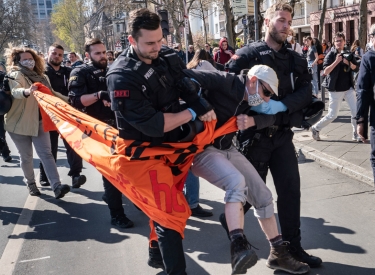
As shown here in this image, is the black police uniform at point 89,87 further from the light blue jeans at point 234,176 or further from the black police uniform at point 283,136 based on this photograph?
the light blue jeans at point 234,176

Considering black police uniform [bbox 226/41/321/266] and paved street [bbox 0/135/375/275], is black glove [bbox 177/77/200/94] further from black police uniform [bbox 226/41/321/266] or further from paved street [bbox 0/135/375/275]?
paved street [bbox 0/135/375/275]

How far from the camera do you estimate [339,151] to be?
23.3 ft

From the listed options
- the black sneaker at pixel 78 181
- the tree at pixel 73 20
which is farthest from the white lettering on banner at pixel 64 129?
the tree at pixel 73 20

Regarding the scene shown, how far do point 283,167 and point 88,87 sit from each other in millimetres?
2517

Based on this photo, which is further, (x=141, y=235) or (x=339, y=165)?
(x=339, y=165)

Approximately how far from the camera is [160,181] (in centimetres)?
296

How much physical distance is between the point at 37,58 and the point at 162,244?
3792 millimetres

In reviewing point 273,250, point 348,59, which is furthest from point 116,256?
point 348,59

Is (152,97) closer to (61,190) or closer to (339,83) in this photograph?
(61,190)

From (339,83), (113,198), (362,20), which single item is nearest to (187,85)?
(113,198)

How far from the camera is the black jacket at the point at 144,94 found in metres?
2.81

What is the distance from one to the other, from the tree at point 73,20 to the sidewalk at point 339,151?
67.1 m

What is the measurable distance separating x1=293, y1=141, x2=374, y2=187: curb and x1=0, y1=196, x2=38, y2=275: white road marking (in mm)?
4044

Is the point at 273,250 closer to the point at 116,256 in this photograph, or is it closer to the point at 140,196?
the point at 140,196
